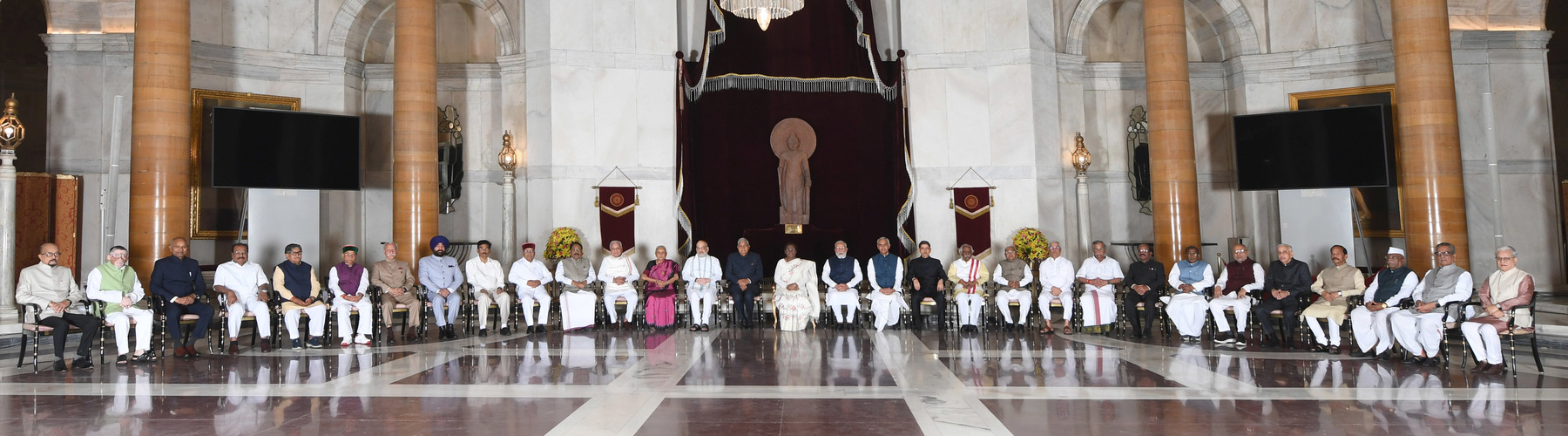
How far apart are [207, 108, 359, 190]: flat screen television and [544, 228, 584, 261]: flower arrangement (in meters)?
2.63

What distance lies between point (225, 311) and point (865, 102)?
7890 millimetres

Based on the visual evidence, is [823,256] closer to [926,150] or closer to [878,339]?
[926,150]

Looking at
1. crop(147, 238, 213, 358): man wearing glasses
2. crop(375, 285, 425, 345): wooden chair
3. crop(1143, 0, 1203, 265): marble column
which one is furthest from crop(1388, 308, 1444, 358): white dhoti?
crop(147, 238, 213, 358): man wearing glasses

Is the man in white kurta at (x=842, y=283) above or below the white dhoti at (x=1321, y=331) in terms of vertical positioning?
above

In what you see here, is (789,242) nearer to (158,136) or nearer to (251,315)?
(251,315)

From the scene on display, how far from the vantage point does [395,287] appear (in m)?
9.98

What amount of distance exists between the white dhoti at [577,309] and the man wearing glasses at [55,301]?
4201 mm

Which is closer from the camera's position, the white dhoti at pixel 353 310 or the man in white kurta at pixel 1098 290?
the white dhoti at pixel 353 310

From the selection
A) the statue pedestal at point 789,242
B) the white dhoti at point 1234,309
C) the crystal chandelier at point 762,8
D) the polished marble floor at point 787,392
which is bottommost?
the polished marble floor at point 787,392

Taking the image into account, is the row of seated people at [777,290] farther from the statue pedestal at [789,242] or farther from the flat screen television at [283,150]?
the flat screen television at [283,150]

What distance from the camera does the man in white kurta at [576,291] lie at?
10.7 m

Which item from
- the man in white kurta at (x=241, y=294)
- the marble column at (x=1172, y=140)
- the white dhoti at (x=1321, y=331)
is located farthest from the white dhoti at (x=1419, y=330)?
the man in white kurta at (x=241, y=294)

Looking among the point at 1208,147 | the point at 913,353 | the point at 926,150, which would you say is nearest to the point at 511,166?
the point at 926,150

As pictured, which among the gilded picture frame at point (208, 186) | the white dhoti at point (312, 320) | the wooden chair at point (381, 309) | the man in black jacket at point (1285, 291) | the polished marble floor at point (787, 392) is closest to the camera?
the polished marble floor at point (787, 392)
